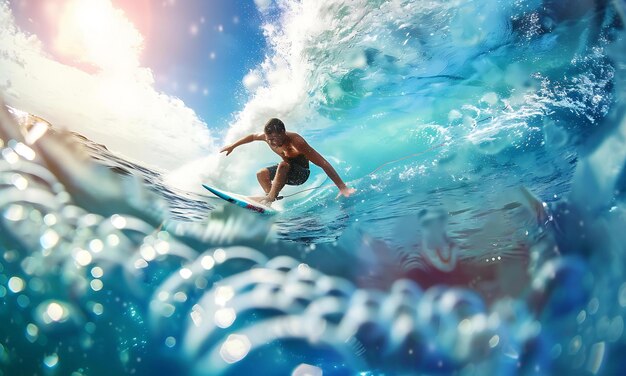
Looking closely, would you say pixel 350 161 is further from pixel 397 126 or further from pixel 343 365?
pixel 343 365

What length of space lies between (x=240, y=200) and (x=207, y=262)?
294 centimetres

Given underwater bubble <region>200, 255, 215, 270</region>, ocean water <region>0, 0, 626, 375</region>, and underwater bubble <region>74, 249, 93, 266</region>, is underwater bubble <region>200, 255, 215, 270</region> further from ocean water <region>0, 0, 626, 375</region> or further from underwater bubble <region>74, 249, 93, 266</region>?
underwater bubble <region>74, 249, 93, 266</region>

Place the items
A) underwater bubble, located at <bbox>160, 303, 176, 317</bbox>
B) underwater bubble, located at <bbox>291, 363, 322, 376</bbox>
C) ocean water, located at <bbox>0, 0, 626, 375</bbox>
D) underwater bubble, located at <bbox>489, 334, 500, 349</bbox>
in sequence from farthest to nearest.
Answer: underwater bubble, located at <bbox>291, 363, 322, 376</bbox>
underwater bubble, located at <bbox>160, 303, 176, 317</bbox>
underwater bubble, located at <bbox>489, 334, 500, 349</bbox>
ocean water, located at <bbox>0, 0, 626, 375</bbox>

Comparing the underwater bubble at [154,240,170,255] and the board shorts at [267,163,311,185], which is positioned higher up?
the board shorts at [267,163,311,185]

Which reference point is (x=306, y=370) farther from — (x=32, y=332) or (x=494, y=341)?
(x=32, y=332)

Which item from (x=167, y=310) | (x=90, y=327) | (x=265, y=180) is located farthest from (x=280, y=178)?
(x=90, y=327)

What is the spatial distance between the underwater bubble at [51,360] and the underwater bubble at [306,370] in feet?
17.7

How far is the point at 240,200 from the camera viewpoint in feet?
16.0

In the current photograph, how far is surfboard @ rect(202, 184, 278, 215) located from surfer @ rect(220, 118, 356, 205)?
0.18 metres

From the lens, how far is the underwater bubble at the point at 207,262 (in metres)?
6.88

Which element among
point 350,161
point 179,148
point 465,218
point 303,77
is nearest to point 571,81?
point 465,218

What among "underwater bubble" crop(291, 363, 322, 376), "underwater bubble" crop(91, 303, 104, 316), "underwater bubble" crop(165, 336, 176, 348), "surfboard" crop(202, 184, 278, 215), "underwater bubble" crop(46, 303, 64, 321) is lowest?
"underwater bubble" crop(291, 363, 322, 376)

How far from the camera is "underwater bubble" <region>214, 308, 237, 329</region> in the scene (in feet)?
21.9

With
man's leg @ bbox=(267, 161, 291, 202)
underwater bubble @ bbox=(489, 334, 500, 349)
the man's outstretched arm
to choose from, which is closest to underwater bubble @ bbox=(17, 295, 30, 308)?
man's leg @ bbox=(267, 161, 291, 202)
